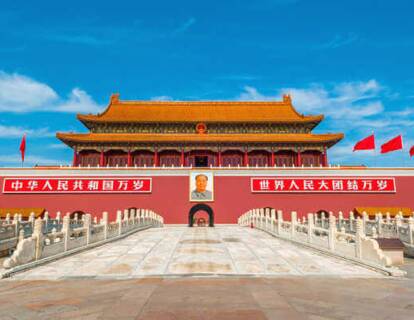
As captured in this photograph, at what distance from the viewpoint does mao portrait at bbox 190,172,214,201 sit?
24656mm

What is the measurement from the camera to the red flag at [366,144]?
25094 millimetres

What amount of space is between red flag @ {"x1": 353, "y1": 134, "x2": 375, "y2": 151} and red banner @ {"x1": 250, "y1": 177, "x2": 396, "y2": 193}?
252 centimetres

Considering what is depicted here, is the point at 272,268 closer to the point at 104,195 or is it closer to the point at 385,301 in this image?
the point at 385,301

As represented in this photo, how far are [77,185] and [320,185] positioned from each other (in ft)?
63.4

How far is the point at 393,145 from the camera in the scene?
2442cm

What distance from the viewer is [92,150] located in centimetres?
2819

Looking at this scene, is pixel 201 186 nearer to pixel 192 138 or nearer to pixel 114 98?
pixel 192 138

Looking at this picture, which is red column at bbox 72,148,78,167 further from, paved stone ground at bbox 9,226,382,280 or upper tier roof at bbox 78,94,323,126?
paved stone ground at bbox 9,226,382,280

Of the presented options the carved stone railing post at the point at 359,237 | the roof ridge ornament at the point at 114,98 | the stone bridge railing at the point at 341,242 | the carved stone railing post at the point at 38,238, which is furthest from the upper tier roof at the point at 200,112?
the carved stone railing post at the point at 38,238

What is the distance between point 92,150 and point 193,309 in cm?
2618

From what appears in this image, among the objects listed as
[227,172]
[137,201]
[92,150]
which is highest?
[92,150]

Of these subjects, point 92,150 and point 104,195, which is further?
point 92,150

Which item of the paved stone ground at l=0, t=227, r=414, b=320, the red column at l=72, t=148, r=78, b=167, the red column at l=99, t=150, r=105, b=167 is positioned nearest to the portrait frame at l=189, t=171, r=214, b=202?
the red column at l=99, t=150, r=105, b=167

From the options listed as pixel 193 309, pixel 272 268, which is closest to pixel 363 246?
pixel 272 268
